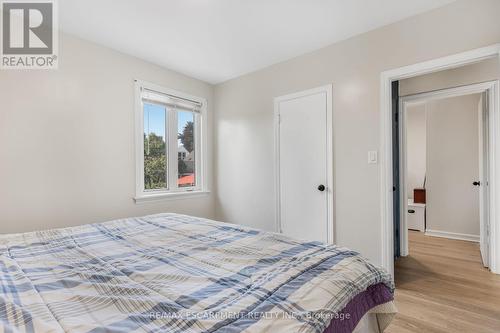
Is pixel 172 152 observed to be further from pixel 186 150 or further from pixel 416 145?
pixel 416 145

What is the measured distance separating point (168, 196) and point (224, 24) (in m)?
2.04

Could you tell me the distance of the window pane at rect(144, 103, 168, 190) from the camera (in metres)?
3.10

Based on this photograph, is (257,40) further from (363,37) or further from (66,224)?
(66,224)

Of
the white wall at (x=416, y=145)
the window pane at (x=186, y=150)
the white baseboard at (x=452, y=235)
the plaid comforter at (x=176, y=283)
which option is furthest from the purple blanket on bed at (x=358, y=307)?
the white wall at (x=416, y=145)

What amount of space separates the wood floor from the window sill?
2545 mm

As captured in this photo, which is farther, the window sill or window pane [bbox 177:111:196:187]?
window pane [bbox 177:111:196:187]

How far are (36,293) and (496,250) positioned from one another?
12.0ft

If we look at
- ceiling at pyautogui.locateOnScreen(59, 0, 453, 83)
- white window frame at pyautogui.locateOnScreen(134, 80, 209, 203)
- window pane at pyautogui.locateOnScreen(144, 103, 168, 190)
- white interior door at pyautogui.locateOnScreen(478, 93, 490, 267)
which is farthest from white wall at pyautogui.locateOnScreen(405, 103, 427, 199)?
window pane at pyautogui.locateOnScreen(144, 103, 168, 190)

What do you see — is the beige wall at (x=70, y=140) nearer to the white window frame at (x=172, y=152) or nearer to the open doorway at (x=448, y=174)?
the white window frame at (x=172, y=152)

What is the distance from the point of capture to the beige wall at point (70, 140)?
6.86 ft

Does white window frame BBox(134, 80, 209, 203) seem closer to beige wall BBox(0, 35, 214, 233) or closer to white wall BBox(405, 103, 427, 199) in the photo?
beige wall BBox(0, 35, 214, 233)

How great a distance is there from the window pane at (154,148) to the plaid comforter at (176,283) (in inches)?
61.3

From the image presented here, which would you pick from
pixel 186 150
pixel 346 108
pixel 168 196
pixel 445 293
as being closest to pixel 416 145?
pixel 346 108

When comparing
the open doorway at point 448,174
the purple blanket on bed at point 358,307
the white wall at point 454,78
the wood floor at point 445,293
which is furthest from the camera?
the open doorway at point 448,174
